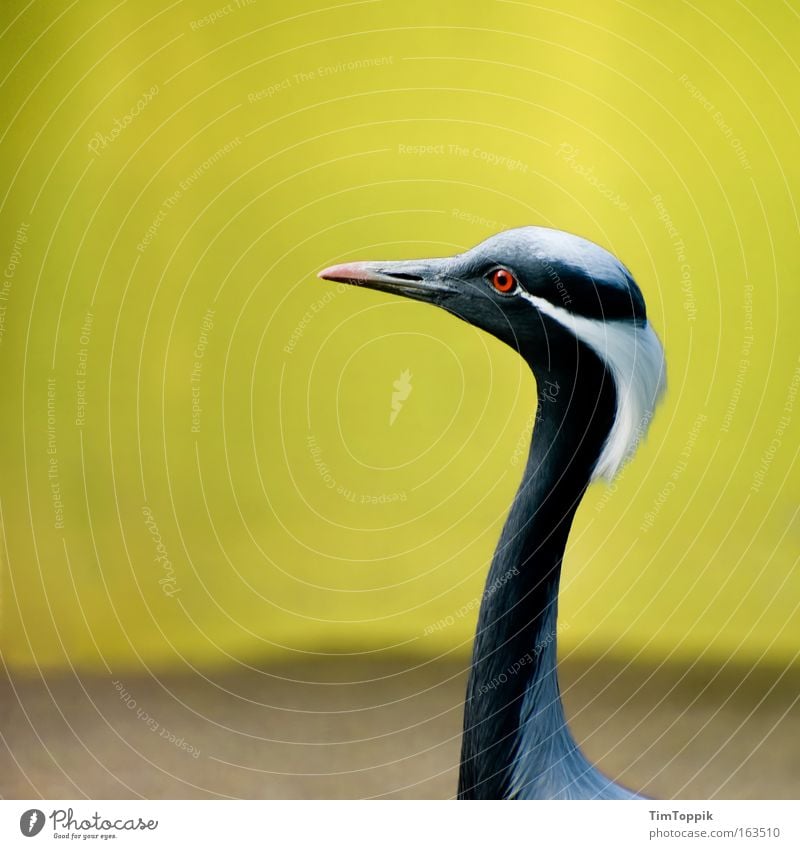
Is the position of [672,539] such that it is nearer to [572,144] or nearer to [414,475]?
[414,475]

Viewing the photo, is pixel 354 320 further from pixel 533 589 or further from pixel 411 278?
pixel 533 589

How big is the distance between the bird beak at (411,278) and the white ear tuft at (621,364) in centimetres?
10

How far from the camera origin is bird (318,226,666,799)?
3.20ft

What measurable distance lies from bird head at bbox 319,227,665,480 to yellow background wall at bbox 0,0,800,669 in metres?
0.46

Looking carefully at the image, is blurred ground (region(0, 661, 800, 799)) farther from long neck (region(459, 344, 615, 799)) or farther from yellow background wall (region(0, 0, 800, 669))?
long neck (region(459, 344, 615, 799))

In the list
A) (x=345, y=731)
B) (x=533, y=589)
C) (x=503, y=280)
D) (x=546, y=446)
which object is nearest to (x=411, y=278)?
(x=503, y=280)

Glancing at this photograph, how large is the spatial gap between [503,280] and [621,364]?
152 millimetres

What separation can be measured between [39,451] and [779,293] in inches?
46.2

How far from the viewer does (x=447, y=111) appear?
56.9 inches
